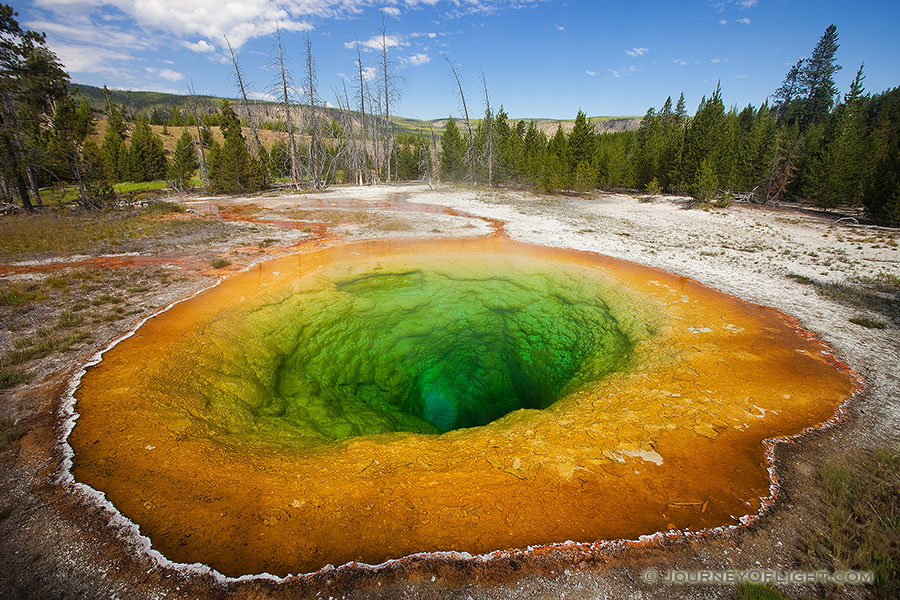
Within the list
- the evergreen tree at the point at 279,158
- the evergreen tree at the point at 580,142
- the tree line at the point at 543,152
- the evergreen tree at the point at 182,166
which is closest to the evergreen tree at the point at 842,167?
the tree line at the point at 543,152

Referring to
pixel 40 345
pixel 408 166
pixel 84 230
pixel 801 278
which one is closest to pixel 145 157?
pixel 408 166

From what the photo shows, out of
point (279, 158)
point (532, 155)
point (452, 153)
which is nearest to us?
point (532, 155)

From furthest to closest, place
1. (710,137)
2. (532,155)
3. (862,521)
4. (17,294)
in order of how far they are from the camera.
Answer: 1. (532,155)
2. (710,137)
3. (17,294)
4. (862,521)

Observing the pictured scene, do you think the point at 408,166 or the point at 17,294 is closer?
the point at 17,294

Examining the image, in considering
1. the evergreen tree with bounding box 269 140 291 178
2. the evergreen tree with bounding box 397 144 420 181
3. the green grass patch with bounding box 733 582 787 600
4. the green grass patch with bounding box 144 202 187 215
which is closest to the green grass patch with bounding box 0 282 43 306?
the green grass patch with bounding box 733 582 787 600

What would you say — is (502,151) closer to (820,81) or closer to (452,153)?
(452,153)
